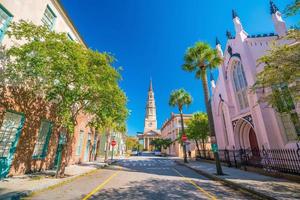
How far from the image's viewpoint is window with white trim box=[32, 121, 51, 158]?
1176cm

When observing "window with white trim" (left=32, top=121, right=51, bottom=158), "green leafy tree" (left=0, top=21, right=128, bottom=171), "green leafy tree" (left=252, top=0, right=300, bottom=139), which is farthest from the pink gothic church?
"window with white trim" (left=32, top=121, right=51, bottom=158)

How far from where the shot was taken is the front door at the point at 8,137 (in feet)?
28.9

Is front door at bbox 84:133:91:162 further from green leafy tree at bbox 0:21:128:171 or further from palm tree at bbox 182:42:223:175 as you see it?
palm tree at bbox 182:42:223:175

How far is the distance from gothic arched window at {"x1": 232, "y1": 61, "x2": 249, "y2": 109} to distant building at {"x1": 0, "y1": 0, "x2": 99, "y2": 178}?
665 inches

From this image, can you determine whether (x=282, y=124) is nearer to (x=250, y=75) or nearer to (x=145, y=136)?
(x=250, y=75)

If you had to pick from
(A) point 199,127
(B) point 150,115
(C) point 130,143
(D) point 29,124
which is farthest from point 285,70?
(B) point 150,115

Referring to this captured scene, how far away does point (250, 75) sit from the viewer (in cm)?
1656

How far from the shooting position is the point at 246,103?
1881 cm

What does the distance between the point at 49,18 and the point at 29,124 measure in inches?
320

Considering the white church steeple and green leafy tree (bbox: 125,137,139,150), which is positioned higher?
the white church steeple

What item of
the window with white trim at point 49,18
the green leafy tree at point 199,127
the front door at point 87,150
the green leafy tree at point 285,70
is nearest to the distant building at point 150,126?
the green leafy tree at point 199,127

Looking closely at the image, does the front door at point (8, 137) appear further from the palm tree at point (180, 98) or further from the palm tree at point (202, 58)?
the palm tree at point (180, 98)

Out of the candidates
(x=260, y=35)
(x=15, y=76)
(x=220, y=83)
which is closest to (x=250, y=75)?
(x=260, y=35)

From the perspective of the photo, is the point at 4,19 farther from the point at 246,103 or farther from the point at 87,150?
the point at 246,103
